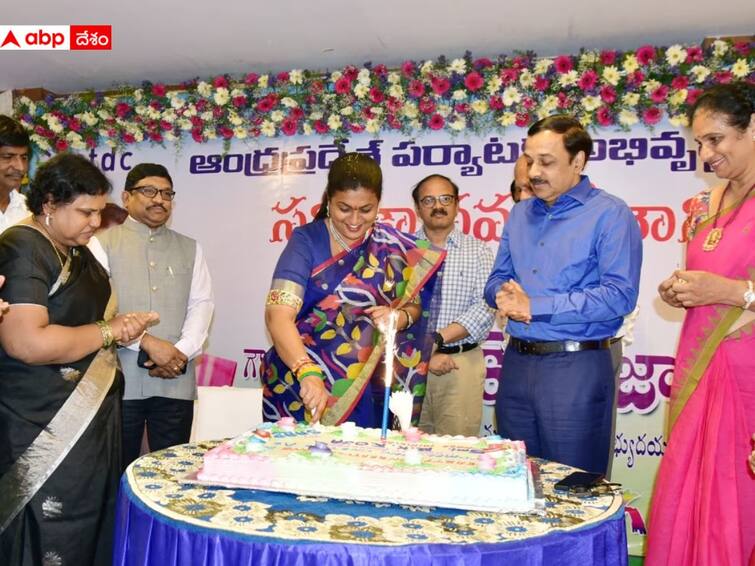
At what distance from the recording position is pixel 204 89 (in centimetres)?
509

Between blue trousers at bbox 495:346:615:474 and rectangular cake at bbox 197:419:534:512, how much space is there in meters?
0.60

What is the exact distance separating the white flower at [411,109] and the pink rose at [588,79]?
100 cm

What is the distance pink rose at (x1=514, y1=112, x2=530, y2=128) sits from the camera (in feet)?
15.0

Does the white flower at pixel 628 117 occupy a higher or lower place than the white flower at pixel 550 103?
lower

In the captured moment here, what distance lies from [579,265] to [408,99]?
2494 millimetres

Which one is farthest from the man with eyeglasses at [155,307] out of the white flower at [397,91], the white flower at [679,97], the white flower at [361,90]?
the white flower at [679,97]

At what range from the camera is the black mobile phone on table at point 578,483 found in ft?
5.78

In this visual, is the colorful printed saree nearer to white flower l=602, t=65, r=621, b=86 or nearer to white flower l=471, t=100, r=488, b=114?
white flower l=471, t=100, r=488, b=114

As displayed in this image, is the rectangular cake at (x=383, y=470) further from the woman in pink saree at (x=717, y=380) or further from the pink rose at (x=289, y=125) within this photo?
the pink rose at (x=289, y=125)

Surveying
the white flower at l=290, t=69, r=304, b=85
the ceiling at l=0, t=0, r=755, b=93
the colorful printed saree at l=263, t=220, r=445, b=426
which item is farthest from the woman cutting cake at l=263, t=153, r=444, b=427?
the white flower at l=290, t=69, r=304, b=85

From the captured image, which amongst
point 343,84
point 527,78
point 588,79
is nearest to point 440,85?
point 527,78

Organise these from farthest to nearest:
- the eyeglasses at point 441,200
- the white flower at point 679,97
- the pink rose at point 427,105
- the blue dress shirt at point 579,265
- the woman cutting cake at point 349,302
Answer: the pink rose at point 427,105, the white flower at point 679,97, the eyeglasses at point 441,200, the woman cutting cake at point 349,302, the blue dress shirt at point 579,265

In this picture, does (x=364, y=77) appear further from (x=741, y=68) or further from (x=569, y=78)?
(x=741, y=68)

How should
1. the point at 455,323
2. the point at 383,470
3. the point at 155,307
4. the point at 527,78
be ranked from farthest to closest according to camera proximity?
the point at 527,78
the point at 455,323
the point at 155,307
the point at 383,470
